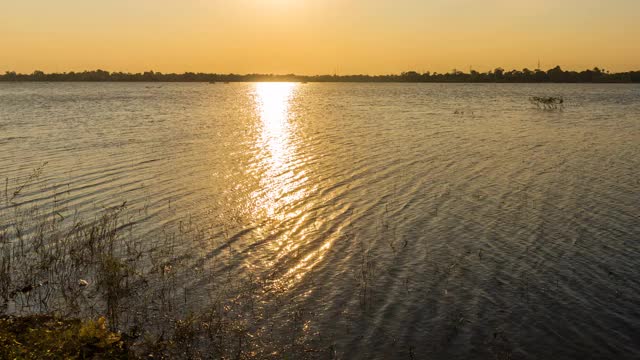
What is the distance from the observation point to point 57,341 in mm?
9984

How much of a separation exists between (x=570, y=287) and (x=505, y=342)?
4.13 m

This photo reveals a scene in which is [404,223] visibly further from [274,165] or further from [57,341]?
[274,165]

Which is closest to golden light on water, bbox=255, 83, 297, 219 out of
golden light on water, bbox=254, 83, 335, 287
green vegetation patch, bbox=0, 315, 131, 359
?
golden light on water, bbox=254, 83, 335, 287

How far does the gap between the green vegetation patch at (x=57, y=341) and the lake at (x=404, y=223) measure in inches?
125

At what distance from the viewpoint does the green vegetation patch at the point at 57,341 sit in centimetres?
944

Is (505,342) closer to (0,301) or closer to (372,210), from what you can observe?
(372,210)

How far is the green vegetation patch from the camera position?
944 cm

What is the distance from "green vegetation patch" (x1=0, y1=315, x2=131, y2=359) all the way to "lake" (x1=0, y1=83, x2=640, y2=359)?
3177mm

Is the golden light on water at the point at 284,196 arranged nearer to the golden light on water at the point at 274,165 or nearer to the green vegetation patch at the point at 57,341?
the golden light on water at the point at 274,165

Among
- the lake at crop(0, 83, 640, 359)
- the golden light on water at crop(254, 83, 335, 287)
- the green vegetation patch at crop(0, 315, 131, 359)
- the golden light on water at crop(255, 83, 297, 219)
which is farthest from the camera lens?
the golden light on water at crop(255, 83, 297, 219)

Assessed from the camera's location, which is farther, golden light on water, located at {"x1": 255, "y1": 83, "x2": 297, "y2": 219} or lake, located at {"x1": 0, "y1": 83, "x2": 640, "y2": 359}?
golden light on water, located at {"x1": 255, "y1": 83, "x2": 297, "y2": 219}

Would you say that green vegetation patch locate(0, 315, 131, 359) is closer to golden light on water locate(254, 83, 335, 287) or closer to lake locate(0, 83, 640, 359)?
lake locate(0, 83, 640, 359)

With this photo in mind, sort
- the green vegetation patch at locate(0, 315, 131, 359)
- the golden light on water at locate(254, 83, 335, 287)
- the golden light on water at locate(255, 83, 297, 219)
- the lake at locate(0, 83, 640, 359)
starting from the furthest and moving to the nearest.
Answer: the golden light on water at locate(255, 83, 297, 219) < the golden light on water at locate(254, 83, 335, 287) < the lake at locate(0, 83, 640, 359) < the green vegetation patch at locate(0, 315, 131, 359)

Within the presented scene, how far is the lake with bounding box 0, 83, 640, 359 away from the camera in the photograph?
12531mm
